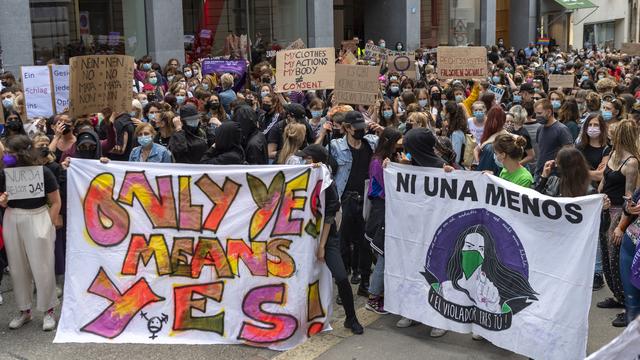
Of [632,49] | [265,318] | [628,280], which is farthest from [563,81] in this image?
[265,318]

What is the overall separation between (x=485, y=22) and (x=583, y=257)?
2886 cm

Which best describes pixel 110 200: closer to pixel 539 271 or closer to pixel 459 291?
pixel 459 291

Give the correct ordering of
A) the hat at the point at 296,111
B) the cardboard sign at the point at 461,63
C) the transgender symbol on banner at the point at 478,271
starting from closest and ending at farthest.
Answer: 1. the transgender symbol on banner at the point at 478,271
2. the hat at the point at 296,111
3. the cardboard sign at the point at 461,63

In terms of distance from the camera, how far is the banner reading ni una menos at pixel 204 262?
5.80 m

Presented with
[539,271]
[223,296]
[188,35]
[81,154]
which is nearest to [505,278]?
[539,271]

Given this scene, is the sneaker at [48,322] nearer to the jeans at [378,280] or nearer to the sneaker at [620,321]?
the jeans at [378,280]

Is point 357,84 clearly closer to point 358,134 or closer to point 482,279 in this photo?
point 358,134

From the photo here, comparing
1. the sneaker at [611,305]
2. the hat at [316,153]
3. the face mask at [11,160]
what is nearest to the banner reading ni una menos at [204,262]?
the hat at [316,153]

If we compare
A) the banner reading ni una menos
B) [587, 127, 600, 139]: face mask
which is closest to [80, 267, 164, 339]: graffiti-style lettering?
the banner reading ni una menos

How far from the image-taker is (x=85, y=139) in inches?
286

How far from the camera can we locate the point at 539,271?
5.15m

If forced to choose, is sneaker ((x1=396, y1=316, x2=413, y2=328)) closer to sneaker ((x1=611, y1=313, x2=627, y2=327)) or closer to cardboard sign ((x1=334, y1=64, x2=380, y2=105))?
sneaker ((x1=611, y1=313, x2=627, y2=327))

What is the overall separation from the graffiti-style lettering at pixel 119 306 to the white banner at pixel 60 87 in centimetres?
462

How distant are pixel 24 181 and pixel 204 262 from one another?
5.29ft
